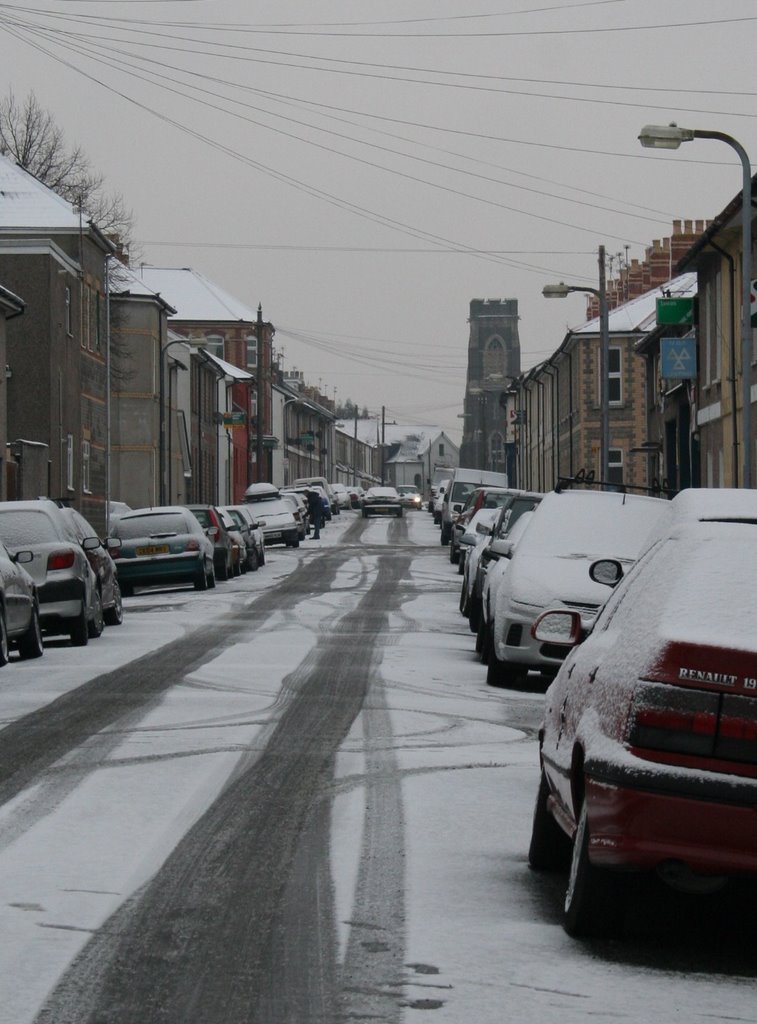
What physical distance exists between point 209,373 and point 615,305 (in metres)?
21.0

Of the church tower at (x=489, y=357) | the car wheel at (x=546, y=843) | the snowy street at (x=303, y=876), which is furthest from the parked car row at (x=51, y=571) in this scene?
the church tower at (x=489, y=357)

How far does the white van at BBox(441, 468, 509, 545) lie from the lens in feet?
202

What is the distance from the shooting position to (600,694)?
19.6ft

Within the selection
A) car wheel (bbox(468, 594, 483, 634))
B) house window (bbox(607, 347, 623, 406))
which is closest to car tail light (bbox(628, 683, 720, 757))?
car wheel (bbox(468, 594, 483, 634))

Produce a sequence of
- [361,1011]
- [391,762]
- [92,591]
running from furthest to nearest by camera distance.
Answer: [92,591]
[391,762]
[361,1011]

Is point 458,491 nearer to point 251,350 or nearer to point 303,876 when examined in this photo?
point 251,350

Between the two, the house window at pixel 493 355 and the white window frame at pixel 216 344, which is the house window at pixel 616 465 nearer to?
the white window frame at pixel 216 344

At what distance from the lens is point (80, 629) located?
2062cm

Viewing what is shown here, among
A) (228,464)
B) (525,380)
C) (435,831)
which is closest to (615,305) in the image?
(525,380)

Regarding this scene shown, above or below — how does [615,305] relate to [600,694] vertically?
above

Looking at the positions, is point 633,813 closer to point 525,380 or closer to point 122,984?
point 122,984

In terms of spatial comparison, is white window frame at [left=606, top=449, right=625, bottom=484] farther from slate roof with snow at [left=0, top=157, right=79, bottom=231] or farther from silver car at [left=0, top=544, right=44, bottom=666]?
silver car at [left=0, top=544, right=44, bottom=666]

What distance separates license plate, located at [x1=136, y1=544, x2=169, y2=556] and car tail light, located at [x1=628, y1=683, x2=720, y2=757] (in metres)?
29.6

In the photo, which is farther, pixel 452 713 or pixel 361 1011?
pixel 452 713
